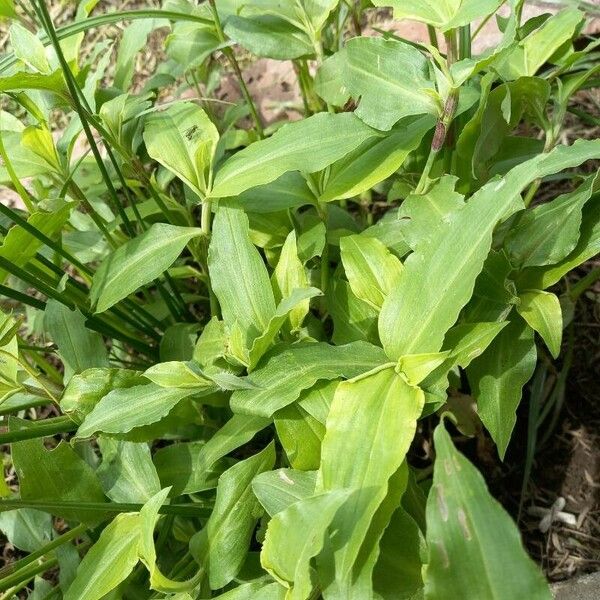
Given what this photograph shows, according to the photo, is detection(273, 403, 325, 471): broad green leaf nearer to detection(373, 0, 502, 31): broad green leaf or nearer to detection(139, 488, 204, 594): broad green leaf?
detection(139, 488, 204, 594): broad green leaf

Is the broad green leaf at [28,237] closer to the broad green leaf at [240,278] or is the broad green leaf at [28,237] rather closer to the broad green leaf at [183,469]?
the broad green leaf at [240,278]

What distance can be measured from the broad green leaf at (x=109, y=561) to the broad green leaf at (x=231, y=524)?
0.26 ft

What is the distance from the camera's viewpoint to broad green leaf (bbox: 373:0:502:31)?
81 cm

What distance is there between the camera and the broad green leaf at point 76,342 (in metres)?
0.99

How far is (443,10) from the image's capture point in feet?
2.78

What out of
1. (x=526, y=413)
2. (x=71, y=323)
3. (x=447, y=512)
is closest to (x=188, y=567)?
(x=71, y=323)

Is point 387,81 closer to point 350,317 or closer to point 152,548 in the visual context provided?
point 350,317

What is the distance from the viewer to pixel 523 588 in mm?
519

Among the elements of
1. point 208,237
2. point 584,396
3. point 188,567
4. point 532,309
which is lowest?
point 584,396

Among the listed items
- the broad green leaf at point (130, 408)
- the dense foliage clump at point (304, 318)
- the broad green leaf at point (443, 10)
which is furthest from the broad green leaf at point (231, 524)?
the broad green leaf at point (443, 10)

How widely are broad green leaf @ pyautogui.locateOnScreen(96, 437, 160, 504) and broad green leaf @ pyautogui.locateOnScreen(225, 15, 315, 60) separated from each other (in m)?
0.63

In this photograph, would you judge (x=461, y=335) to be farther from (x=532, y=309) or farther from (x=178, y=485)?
(x=178, y=485)

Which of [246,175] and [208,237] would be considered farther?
[208,237]

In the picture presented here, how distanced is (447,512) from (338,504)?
0.10m
